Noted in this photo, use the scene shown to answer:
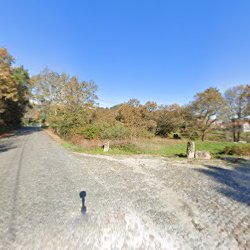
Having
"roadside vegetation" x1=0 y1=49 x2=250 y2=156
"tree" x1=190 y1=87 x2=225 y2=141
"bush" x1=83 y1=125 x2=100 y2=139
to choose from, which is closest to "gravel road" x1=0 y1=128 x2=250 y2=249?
"bush" x1=83 y1=125 x2=100 y2=139

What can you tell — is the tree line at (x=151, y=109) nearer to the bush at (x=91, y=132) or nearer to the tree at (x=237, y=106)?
the tree at (x=237, y=106)

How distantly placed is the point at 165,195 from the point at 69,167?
4604 mm

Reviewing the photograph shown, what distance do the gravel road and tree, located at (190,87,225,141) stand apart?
2333 cm

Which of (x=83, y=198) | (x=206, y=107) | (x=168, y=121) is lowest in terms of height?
(x=83, y=198)

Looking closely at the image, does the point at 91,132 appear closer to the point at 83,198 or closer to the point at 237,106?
the point at 83,198

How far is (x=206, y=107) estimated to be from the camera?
27.2 m

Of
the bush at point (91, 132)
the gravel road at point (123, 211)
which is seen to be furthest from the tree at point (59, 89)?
the gravel road at point (123, 211)

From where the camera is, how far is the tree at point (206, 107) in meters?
26.3

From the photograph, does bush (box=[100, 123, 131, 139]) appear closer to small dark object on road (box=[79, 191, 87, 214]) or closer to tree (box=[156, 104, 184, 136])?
small dark object on road (box=[79, 191, 87, 214])

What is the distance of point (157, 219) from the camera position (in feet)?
10.5

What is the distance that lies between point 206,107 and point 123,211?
92.5ft

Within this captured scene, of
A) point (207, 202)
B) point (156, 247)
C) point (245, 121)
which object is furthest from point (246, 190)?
point (245, 121)

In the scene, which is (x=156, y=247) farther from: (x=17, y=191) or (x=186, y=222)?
(x=17, y=191)

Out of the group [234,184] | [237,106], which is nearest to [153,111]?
[237,106]
